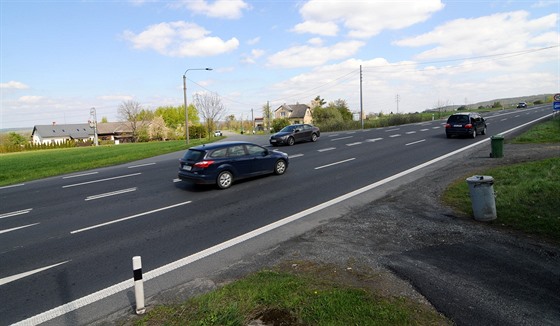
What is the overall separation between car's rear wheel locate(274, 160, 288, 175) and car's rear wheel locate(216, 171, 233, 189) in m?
2.26

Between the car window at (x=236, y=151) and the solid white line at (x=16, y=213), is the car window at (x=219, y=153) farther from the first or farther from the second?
the solid white line at (x=16, y=213)

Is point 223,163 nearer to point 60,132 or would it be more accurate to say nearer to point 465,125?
point 465,125

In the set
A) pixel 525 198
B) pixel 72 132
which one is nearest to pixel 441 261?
pixel 525 198

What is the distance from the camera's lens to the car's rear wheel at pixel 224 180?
1139 centimetres

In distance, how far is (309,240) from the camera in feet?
20.5

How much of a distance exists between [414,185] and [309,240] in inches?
228

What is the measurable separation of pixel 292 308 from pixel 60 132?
130639 millimetres

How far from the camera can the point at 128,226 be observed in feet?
25.4

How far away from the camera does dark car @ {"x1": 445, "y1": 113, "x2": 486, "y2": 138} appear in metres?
23.3

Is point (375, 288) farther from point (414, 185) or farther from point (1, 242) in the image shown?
point (1, 242)

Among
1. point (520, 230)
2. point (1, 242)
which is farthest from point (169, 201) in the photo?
point (520, 230)

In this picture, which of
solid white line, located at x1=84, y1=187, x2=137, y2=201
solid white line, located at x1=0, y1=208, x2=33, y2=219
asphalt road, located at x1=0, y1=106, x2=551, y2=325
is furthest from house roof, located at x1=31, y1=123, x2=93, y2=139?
solid white line, located at x1=0, y1=208, x2=33, y2=219

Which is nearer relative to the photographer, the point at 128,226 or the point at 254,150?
the point at 128,226

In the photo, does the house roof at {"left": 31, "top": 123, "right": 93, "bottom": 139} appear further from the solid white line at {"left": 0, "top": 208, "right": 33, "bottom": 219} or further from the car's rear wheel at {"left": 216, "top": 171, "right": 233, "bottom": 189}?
the car's rear wheel at {"left": 216, "top": 171, "right": 233, "bottom": 189}
